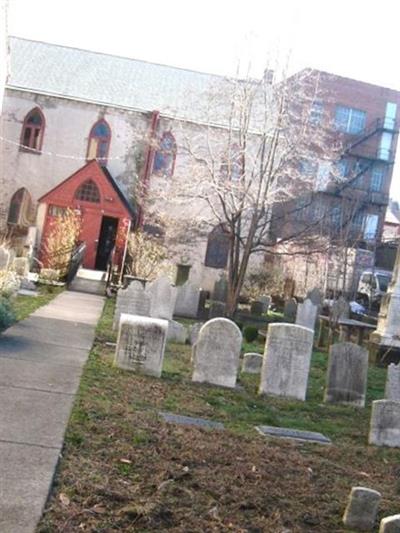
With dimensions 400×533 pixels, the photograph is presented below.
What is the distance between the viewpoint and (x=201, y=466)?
5637 mm

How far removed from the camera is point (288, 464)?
608 cm

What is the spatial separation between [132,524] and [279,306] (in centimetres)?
2585

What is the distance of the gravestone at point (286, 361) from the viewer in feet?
31.4

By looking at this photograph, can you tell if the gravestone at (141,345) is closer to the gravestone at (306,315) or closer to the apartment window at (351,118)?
the gravestone at (306,315)

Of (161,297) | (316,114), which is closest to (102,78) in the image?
(316,114)

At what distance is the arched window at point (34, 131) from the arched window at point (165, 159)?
18.7 ft

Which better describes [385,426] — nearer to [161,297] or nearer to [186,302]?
[161,297]

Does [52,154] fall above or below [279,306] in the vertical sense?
above

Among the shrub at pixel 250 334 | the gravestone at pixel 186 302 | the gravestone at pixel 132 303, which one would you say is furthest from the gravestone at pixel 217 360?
the gravestone at pixel 186 302

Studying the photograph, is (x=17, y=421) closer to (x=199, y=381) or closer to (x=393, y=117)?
(x=199, y=381)

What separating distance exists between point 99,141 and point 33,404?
1143 inches

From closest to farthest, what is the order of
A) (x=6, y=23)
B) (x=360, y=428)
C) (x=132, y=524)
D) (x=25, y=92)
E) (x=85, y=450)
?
(x=132, y=524)
(x=85, y=450)
(x=360, y=428)
(x=6, y=23)
(x=25, y=92)

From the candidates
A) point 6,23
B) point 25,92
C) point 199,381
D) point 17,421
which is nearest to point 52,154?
point 25,92

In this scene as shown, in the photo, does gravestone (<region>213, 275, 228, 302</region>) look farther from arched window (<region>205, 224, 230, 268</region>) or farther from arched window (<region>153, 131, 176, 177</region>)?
arched window (<region>205, 224, 230, 268</region>)
